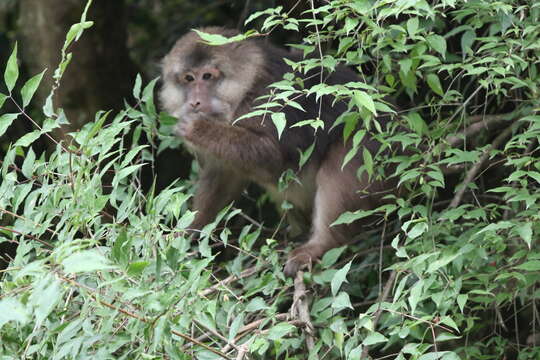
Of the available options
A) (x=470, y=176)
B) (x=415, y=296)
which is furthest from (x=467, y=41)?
(x=415, y=296)

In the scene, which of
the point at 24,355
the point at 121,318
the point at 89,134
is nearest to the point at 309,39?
the point at 89,134

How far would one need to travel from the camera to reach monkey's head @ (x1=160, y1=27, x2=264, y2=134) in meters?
4.98

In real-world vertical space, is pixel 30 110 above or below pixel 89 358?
below

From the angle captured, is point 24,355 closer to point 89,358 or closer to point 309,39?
point 89,358

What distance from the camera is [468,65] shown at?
345 cm

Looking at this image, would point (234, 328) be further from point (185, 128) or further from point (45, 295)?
point (185, 128)

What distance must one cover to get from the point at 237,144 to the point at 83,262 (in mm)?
2801

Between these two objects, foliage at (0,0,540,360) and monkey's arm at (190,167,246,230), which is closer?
foliage at (0,0,540,360)

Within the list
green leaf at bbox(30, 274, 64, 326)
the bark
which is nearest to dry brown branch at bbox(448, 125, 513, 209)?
green leaf at bbox(30, 274, 64, 326)

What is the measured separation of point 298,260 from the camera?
4.55 meters

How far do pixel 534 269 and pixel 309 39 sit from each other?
1.24 metres

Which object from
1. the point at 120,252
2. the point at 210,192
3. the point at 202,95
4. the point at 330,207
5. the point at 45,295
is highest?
the point at 45,295

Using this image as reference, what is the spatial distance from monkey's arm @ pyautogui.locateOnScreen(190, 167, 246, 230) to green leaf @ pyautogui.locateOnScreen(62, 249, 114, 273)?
3.25 metres

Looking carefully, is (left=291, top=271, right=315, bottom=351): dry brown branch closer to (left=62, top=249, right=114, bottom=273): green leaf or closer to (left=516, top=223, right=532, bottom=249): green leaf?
(left=516, top=223, right=532, bottom=249): green leaf
